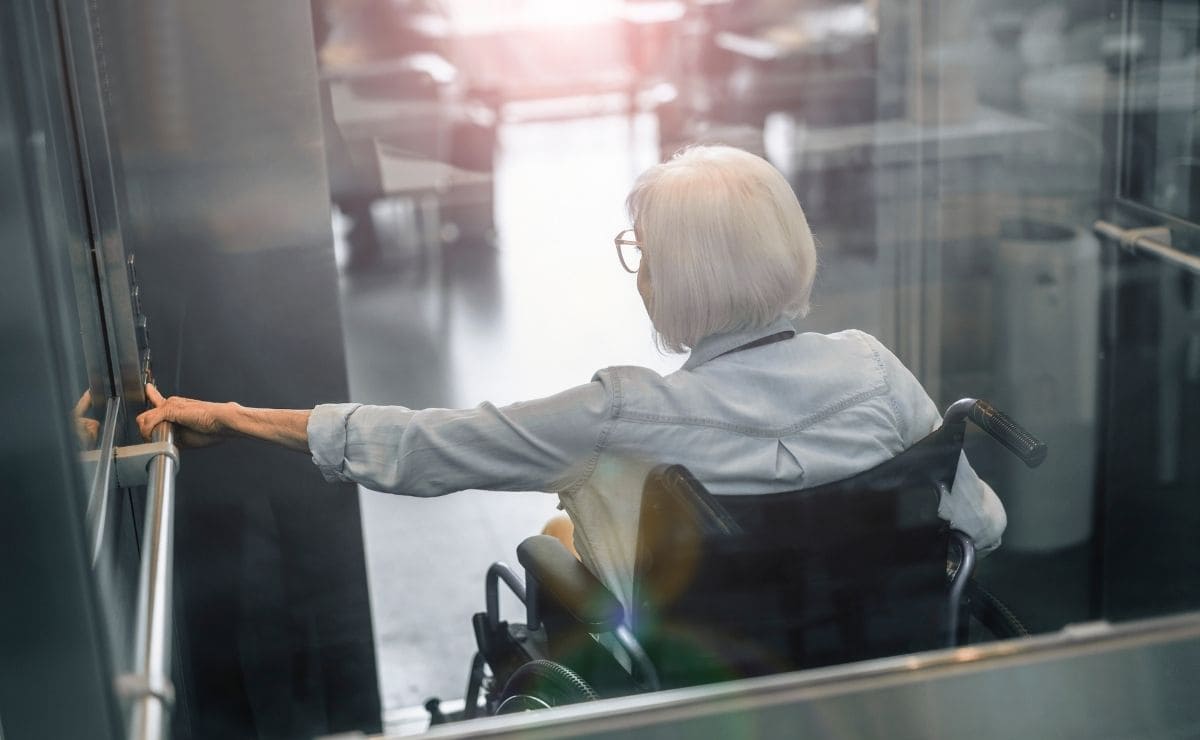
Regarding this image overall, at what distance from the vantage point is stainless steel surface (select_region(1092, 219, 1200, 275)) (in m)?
2.54

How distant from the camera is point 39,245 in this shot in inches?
37.4

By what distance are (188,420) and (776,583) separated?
2.55ft

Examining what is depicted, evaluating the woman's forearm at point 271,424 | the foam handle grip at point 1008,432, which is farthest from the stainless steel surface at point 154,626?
the foam handle grip at point 1008,432

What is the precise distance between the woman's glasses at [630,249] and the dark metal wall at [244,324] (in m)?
0.58

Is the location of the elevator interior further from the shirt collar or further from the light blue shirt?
the shirt collar

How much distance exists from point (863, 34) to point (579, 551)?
143 cm

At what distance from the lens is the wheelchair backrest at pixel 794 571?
5.16 ft

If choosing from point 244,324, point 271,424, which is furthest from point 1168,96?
point 271,424

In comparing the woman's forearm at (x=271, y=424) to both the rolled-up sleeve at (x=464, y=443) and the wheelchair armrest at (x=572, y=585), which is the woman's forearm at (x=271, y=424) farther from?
the wheelchair armrest at (x=572, y=585)

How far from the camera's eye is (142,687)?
3.42 ft

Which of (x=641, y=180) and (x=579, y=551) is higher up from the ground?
(x=641, y=180)

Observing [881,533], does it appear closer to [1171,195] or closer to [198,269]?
[198,269]

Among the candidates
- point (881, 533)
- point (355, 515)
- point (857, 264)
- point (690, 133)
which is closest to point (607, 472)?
point (881, 533)

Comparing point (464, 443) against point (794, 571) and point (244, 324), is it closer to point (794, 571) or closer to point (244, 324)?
point (794, 571)
